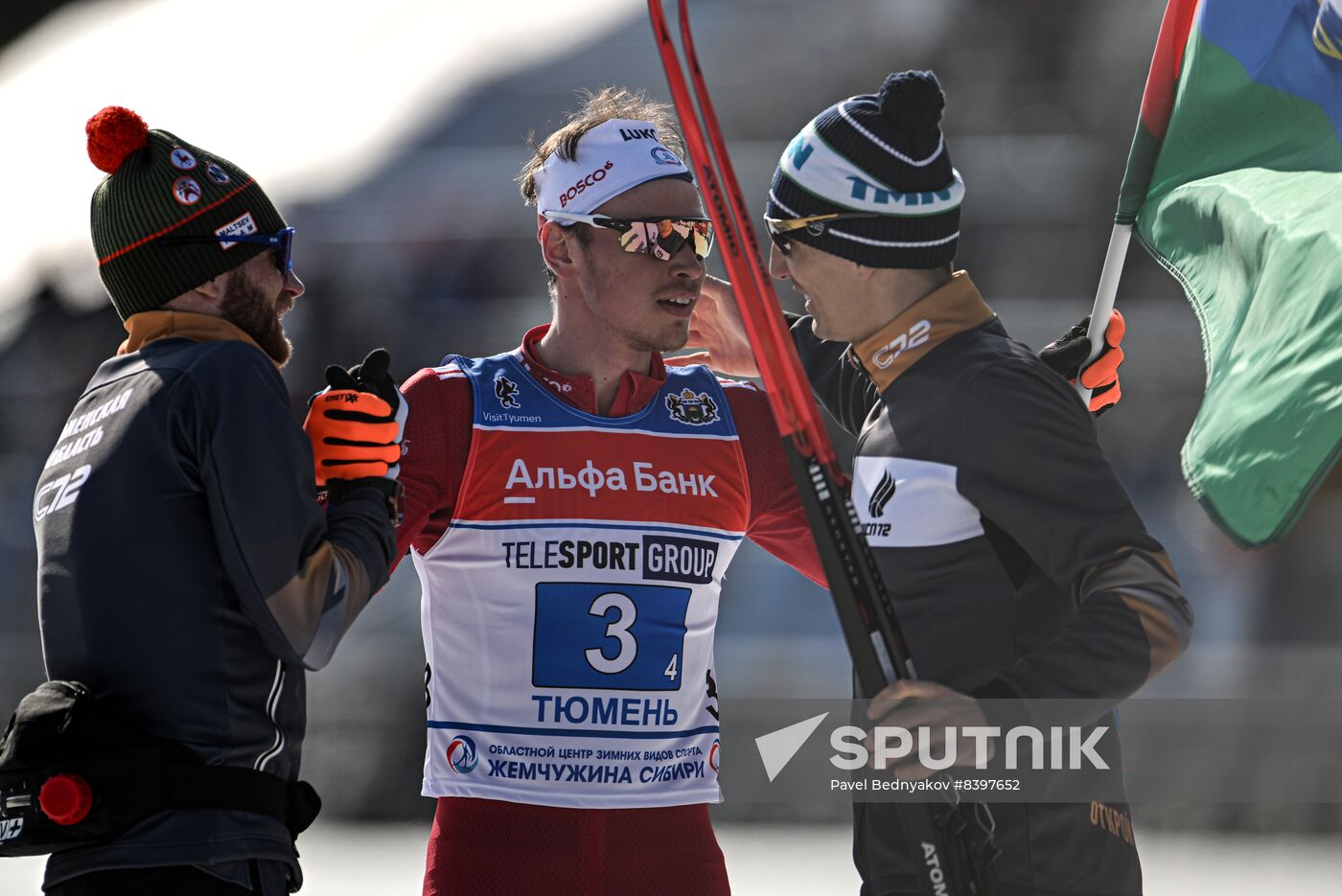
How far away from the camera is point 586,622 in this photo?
3.20 m

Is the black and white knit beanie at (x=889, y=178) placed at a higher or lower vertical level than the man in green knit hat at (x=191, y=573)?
higher

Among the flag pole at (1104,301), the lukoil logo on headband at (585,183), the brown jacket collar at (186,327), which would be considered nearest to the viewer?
the brown jacket collar at (186,327)

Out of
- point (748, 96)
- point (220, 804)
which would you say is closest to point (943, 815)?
point (220, 804)

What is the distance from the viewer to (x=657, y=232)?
3410mm

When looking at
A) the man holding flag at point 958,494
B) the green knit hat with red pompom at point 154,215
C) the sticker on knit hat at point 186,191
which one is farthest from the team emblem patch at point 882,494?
the sticker on knit hat at point 186,191

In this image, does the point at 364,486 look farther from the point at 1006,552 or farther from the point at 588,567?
the point at 1006,552

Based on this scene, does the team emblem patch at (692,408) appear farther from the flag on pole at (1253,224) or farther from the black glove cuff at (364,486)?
the flag on pole at (1253,224)

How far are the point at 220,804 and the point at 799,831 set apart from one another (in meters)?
6.13

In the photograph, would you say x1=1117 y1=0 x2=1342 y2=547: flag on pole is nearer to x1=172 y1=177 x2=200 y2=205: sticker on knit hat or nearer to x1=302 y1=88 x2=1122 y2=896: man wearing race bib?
x1=302 y1=88 x2=1122 y2=896: man wearing race bib

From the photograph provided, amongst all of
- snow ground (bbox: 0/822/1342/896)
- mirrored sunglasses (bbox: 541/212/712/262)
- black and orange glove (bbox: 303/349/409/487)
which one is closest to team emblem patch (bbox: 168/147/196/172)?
black and orange glove (bbox: 303/349/409/487)

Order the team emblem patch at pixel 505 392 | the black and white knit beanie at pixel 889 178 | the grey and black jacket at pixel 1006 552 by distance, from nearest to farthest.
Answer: the grey and black jacket at pixel 1006 552
the black and white knit beanie at pixel 889 178
the team emblem patch at pixel 505 392

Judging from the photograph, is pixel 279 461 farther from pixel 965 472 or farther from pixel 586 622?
pixel 965 472

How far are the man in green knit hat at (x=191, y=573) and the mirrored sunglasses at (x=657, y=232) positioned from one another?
0.86 meters

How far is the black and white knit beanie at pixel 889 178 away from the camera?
2.87 m
